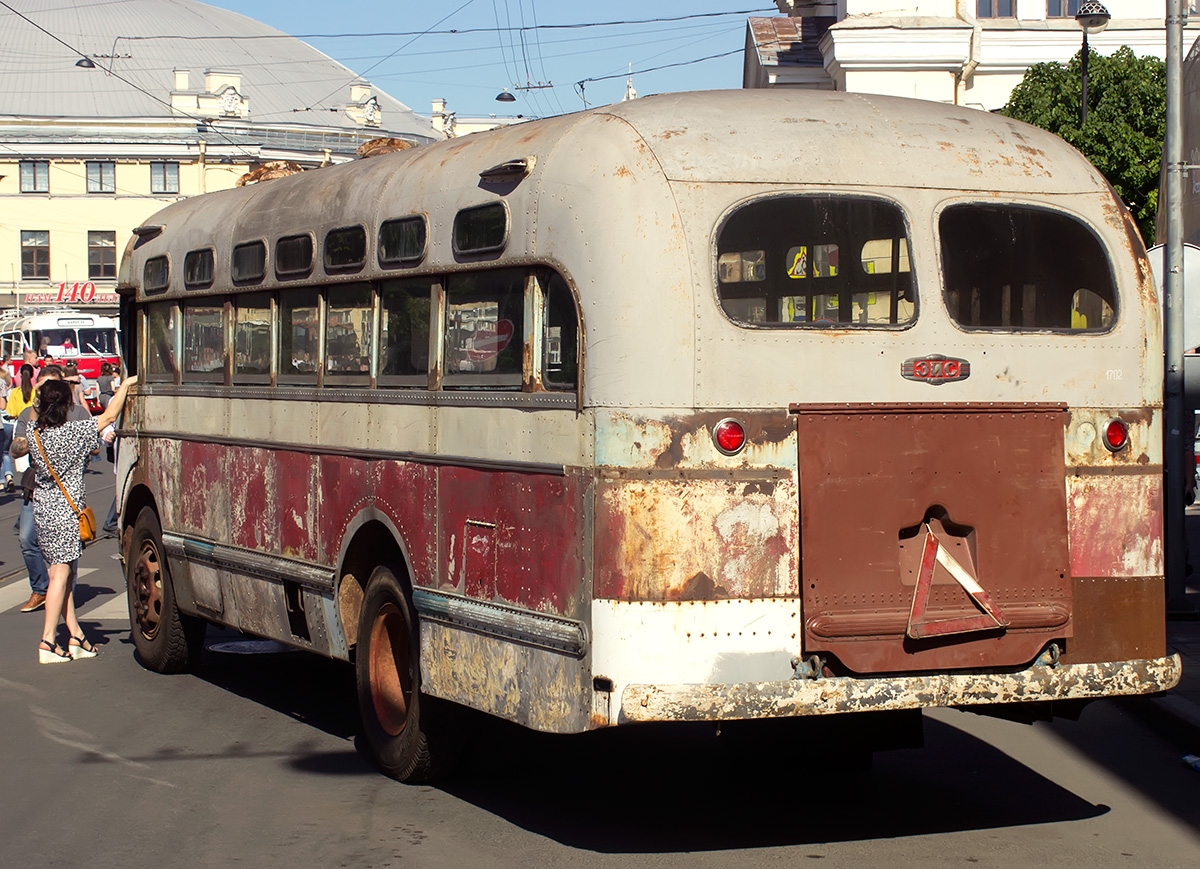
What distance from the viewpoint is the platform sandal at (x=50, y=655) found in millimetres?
10773

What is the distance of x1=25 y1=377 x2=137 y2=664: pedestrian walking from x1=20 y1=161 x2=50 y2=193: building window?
242 ft

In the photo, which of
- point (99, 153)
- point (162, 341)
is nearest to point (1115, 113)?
point (162, 341)

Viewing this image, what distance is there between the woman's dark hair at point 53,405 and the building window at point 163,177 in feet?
235

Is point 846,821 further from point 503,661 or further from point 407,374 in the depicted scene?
point 407,374

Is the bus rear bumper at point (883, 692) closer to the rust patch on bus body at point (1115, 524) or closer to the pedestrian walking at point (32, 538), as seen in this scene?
the rust patch on bus body at point (1115, 524)

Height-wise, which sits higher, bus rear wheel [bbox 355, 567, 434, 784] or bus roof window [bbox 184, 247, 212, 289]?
bus roof window [bbox 184, 247, 212, 289]

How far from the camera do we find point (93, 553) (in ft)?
57.9

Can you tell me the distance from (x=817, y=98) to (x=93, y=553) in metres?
12.9

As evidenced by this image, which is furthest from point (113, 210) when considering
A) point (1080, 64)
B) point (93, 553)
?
point (93, 553)

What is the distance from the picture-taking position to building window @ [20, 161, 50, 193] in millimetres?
80312

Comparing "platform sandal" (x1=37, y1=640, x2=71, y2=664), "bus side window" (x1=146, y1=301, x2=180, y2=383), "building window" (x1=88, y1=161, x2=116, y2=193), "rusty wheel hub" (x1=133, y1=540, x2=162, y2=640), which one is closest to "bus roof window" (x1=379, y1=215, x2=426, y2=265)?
"bus side window" (x1=146, y1=301, x2=180, y2=383)

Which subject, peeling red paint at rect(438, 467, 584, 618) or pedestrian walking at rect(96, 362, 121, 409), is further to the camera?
pedestrian walking at rect(96, 362, 121, 409)

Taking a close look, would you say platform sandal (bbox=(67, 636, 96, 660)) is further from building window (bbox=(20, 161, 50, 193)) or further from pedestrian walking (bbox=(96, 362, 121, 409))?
building window (bbox=(20, 161, 50, 193))

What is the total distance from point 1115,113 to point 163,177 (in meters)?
55.1
